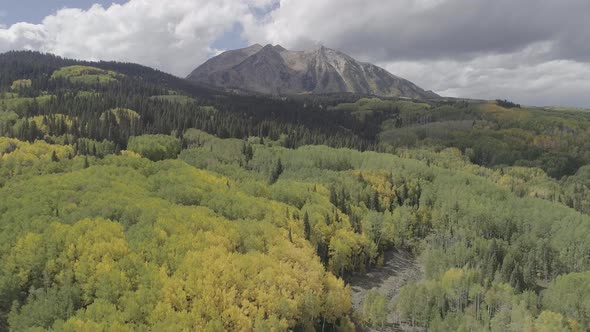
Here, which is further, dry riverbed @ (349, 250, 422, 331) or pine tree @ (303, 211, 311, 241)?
pine tree @ (303, 211, 311, 241)

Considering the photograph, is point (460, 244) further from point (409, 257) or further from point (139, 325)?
point (139, 325)

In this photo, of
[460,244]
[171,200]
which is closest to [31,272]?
[171,200]

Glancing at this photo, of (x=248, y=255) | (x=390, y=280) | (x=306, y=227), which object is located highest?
(x=248, y=255)

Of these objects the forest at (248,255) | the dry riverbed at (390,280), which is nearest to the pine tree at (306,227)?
the forest at (248,255)

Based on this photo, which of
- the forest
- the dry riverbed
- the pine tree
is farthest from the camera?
the pine tree

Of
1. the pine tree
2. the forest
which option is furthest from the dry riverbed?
the pine tree

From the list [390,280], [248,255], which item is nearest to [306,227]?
[390,280]

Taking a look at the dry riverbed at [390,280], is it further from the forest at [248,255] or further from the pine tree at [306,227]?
the pine tree at [306,227]

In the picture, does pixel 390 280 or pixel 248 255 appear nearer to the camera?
pixel 248 255

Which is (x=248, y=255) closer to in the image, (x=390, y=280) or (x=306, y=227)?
(x=306, y=227)

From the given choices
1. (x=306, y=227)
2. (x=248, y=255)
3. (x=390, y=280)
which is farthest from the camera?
(x=306, y=227)

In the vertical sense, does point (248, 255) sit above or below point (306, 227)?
above

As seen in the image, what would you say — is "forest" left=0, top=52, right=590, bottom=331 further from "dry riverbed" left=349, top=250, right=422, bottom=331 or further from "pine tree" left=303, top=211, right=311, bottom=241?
"dry riverbed" left=349, top=250, right=422, bottom=331
